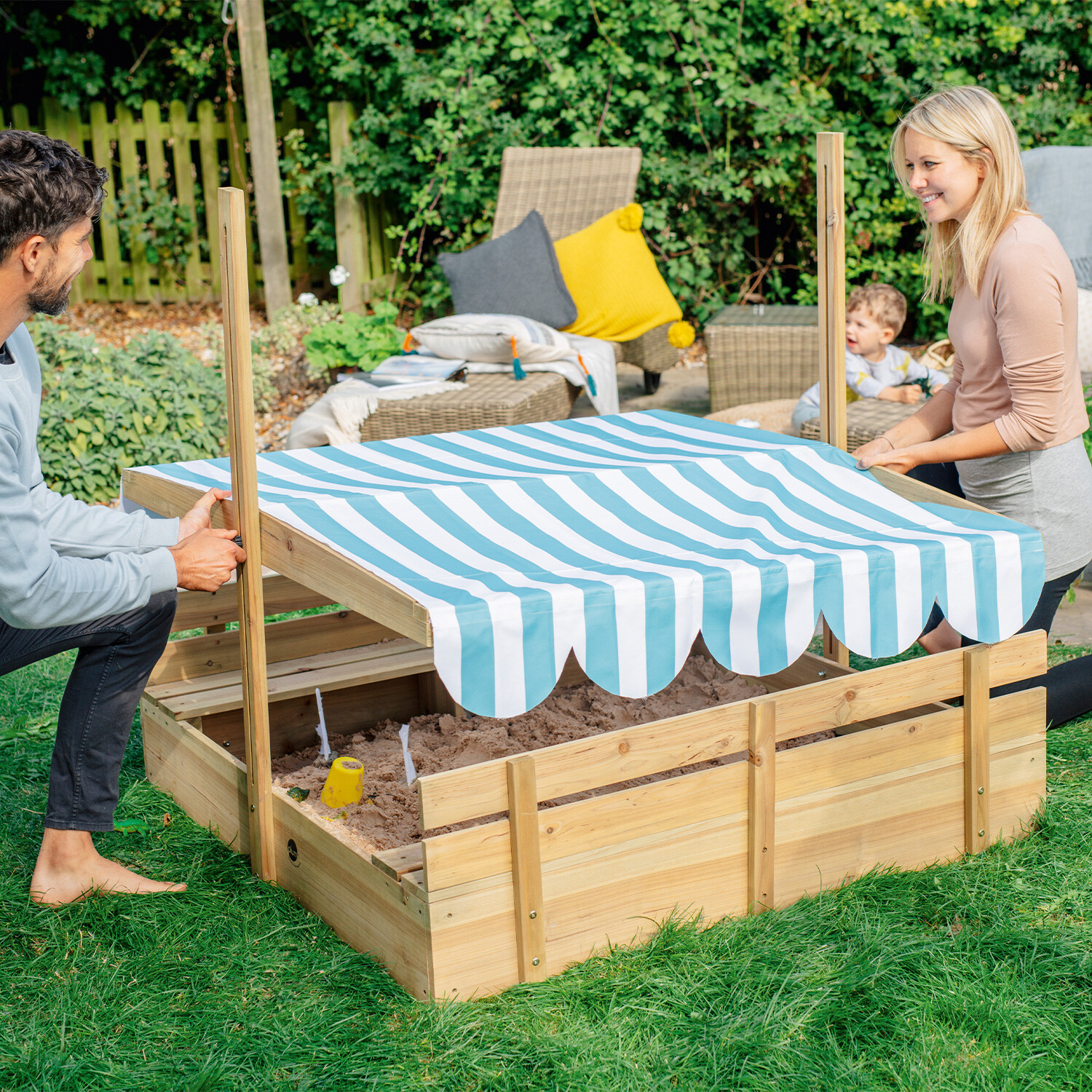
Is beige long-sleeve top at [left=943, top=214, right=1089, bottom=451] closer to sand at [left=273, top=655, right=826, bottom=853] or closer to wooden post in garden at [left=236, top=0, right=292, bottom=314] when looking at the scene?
sand at [left=273, top=655, right=826, bottom=853]

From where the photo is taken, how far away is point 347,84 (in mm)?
9156

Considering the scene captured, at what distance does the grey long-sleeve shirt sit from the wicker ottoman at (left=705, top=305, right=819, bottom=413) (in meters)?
4.21

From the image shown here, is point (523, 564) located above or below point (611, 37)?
below

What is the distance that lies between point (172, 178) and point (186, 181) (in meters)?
0.47

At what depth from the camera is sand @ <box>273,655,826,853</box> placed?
288 centimetres

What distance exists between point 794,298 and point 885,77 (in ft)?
5.40

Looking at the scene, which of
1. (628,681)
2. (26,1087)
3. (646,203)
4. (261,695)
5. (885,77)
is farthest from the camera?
(646,203)

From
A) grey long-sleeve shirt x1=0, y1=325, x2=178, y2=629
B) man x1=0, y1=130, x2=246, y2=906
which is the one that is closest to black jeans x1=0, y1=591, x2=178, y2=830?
man x1=0, y1=130, x2=246, y2=906

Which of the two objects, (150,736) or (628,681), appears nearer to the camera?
(628,681)

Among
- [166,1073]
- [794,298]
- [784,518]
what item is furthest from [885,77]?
[166,1073]

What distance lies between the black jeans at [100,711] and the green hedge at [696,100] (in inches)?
251

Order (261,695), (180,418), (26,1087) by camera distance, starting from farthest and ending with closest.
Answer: (180,418)
(261,695)
(26,1087)

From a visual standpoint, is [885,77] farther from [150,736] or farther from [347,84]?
[150,736]

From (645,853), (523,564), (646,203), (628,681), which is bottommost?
(645,853)
